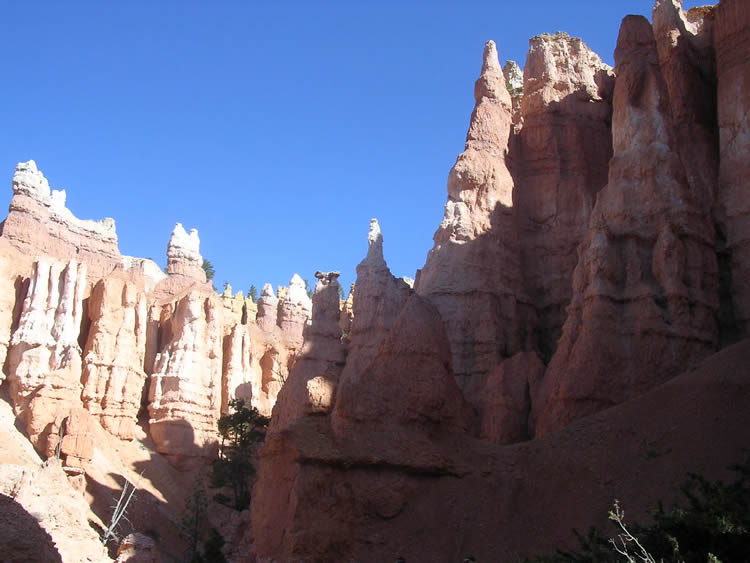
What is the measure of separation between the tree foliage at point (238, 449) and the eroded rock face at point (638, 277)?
671 inches

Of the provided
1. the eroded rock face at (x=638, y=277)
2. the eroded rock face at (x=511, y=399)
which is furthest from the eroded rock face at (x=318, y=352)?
the eroded rock face at (x=638, y=277)

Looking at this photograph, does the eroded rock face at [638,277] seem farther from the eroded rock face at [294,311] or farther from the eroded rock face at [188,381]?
the eroded rock face at [294,311]

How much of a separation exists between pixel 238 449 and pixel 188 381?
221 inches

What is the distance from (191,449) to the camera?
152ft

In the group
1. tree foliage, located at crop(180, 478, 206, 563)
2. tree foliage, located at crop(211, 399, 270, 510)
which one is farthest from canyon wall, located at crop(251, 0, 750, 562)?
tree foliage, located at crop(180, 478, 206, 563)

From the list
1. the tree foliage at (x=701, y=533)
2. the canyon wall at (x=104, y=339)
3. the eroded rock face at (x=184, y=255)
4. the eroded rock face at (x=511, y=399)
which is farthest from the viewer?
the eroded rock face at (x=184, y=255)

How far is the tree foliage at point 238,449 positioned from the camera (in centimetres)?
4288

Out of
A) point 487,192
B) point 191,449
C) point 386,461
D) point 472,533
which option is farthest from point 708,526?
point 191,449

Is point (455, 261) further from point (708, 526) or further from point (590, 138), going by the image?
point (708, 526)

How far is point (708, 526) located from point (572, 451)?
10262mm

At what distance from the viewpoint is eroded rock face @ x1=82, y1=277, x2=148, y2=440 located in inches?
1758

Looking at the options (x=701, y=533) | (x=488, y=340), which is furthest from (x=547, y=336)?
(x=701, y=533)

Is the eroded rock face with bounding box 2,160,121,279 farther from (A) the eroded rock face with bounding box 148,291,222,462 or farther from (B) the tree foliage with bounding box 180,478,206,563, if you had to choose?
(B) the tree foliage with bounding box 180,478,206,563

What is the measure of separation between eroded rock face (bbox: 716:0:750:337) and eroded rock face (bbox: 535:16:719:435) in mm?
1029
